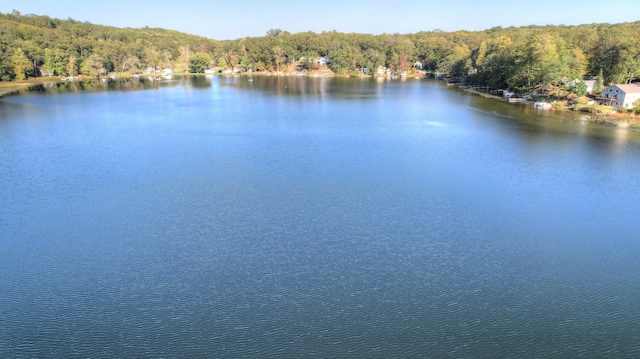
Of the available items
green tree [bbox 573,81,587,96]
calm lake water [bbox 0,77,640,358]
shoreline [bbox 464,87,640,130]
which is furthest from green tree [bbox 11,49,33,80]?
green tree [bbox 573,81,587,96]

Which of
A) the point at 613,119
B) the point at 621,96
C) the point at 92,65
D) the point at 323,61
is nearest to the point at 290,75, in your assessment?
the point at 323,61

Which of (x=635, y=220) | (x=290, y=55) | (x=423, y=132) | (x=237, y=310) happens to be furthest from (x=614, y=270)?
(x=290, y=55)

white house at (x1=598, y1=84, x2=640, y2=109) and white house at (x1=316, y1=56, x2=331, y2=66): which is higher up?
white house at (x1=316, y1=56, x2=331, y2=66)

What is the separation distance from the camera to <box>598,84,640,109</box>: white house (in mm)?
30062

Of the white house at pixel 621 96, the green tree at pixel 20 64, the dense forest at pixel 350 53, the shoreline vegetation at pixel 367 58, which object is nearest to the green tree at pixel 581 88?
the shoreline vegetation at pixel 367 58

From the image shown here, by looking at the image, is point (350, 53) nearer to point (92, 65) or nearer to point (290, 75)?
point (290, 75)

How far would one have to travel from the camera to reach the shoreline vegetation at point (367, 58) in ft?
121

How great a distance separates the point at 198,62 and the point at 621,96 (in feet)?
234

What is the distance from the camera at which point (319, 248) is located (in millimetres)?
11406

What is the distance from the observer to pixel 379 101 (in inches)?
1635

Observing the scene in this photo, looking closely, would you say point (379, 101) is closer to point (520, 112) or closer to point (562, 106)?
point (520, 112)

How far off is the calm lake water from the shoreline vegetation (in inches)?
668

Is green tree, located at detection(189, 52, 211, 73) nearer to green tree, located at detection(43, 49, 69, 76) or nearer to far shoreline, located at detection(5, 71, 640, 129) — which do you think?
far shoreline, located at detection(5, 71, 640, 129)

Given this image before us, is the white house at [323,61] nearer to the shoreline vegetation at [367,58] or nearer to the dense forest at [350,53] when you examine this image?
the shoreline vegetation at [367,58]
